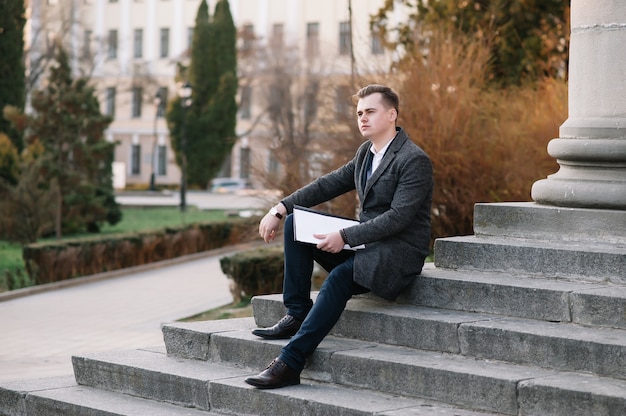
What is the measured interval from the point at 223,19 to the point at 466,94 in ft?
143

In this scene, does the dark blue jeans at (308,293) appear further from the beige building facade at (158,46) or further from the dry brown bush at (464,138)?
the beige building facade at (158,46)

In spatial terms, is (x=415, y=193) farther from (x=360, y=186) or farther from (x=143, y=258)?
(x=143, y=258)

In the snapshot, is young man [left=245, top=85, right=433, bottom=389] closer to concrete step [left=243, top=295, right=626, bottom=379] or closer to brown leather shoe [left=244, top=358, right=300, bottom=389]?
brown leather shoe [left=244, top=358, right=300, bottom=389]

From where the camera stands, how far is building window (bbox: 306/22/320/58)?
57.2 m

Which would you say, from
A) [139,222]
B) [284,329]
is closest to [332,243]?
[284,329]

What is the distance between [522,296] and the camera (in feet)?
22.6

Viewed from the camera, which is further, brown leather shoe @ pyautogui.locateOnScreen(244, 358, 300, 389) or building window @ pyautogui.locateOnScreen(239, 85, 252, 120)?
building window @ pyautogui.locateOnScreen(239, 85, 252, 120)

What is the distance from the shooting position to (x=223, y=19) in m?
57.7

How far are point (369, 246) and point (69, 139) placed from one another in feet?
69.3

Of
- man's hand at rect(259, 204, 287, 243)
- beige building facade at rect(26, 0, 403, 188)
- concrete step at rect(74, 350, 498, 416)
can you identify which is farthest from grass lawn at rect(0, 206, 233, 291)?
beige building facade at rect(26, 0, 403, 188)

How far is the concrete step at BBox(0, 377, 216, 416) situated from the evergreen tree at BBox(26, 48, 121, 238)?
18906 millimetres

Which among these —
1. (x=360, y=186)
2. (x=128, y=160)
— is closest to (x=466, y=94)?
(x=360, y=186)

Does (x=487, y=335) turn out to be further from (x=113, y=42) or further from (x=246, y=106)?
(x=113, y=42)

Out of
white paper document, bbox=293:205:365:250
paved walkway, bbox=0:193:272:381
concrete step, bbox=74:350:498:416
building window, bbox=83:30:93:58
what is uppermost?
building window, bbox=83:30:93:58
